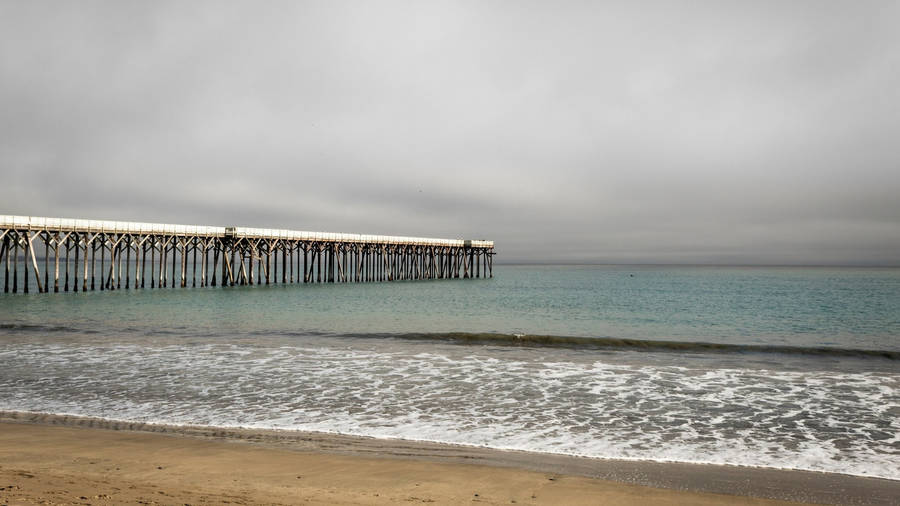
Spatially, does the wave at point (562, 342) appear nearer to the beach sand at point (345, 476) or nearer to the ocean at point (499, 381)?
the ocean at point (499, 381)

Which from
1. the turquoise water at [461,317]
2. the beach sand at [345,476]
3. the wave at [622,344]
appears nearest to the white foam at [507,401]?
the beach sand at [345,476]

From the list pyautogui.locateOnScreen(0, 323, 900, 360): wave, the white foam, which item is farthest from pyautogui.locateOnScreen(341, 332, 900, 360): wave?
the white foam

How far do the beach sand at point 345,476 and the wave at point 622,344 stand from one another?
10.5 metres

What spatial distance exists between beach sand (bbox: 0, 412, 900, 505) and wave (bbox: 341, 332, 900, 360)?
34.6 feet

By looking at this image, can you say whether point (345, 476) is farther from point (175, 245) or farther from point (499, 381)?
point (175, 245)

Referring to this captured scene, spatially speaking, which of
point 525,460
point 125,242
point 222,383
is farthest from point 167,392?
point 125,242

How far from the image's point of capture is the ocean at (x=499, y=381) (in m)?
7.30

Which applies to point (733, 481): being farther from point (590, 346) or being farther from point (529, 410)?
point (590, 346)

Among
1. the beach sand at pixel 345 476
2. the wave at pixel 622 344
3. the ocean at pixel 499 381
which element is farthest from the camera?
the wave at pixel 622 344

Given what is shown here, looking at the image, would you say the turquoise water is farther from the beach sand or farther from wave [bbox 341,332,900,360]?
the beach sand

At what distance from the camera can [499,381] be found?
11.0m

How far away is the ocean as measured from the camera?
7.30m

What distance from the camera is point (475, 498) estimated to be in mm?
4898

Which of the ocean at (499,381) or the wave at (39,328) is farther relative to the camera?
the wave at (39,328)
